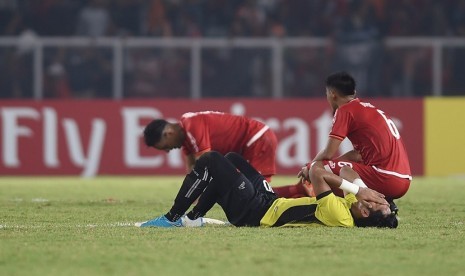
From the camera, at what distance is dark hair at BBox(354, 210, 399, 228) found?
9.70 m

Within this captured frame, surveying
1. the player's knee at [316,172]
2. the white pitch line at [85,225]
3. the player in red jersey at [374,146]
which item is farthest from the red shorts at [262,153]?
the player's knee at [316,172]

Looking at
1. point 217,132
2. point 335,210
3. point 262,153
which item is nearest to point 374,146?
point 335,210

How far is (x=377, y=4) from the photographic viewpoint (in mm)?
21172

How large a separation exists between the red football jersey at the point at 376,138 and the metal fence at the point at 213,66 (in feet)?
31.0

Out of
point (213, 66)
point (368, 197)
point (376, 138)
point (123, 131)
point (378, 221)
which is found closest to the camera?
point (368, 197)

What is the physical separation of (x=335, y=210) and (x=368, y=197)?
12.7 inches

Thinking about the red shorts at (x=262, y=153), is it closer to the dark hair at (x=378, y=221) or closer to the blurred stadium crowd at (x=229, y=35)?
the dark hair at (x=378, y=221)

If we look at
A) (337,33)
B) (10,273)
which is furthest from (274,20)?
(10,273)

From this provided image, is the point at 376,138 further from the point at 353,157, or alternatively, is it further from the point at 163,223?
the point at 163,223

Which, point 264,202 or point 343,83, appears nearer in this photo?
point 264,202

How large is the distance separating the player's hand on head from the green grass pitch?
238 millimetres

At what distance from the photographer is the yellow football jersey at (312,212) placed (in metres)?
9.58

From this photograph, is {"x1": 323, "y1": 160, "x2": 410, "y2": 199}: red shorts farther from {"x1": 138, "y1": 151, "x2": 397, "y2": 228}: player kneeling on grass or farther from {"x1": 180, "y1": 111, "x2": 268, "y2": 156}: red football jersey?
{"x1": 180, "y1": 111, "x2": 268, "y2": 156}: red football jersey

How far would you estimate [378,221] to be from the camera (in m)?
9.78
